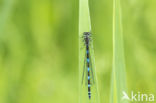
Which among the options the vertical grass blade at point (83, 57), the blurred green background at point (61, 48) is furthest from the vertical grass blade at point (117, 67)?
the blurred green background at point (61, 48)

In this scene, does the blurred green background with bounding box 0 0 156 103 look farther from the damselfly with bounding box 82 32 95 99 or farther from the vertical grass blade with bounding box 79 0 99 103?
the vertical grass blade with bounding box 79 0 99 103

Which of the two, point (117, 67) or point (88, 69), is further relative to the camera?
point (88, 69)

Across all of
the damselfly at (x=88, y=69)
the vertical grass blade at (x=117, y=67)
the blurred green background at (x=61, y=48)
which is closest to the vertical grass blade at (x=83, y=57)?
the damselfly at (x=88, y=69)

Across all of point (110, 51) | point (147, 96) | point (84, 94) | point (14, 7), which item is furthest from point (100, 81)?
point (14, 7)

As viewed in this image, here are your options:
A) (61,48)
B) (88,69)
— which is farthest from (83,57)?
(61,48)

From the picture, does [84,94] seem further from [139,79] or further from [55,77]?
[139,79]

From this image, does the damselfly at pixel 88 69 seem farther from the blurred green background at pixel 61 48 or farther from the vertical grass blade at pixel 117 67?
the blurred green background at pixel 61 48

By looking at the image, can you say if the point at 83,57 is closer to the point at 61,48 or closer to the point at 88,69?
the point at 88,69

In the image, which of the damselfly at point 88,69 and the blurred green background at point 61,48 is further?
the blurred green background at point 61,48
